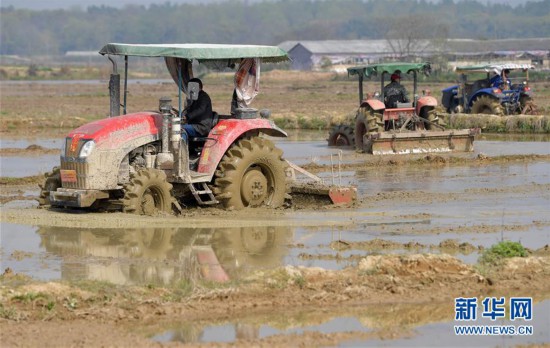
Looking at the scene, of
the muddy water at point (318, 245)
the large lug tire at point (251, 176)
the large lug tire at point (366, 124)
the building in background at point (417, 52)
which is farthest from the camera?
the building in background at point (417, 52)

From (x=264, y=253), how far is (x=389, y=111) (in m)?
13.8

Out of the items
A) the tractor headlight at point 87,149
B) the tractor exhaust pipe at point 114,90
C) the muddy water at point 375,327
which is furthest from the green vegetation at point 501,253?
the tractor exhaust pipe at point 114,90

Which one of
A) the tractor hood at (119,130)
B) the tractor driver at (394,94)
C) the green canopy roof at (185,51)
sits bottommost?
the tractor hood at (119,130)

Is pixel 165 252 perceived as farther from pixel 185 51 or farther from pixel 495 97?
pixel 495 97

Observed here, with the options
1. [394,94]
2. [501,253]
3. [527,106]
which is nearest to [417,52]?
[527,106]

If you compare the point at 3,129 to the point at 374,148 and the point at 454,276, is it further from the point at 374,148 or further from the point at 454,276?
the point at 454,276

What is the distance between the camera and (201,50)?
14.2 m

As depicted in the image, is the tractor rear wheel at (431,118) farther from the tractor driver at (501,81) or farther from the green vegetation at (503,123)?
the tractor driver at (501,81)

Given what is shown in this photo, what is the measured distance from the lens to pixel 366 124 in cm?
2539

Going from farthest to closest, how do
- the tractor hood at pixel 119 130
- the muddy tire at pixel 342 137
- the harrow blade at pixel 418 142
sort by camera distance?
the muddy tire at pixel 342 137, the harrow blade at pixel 418 142, the tractor hood at pixel 119 130

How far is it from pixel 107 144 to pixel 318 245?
315 centimetres

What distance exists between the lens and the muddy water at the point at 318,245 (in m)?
9.24

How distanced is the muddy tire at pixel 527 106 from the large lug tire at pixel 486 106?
31.9 inches

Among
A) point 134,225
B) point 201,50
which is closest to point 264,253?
point 134,225
